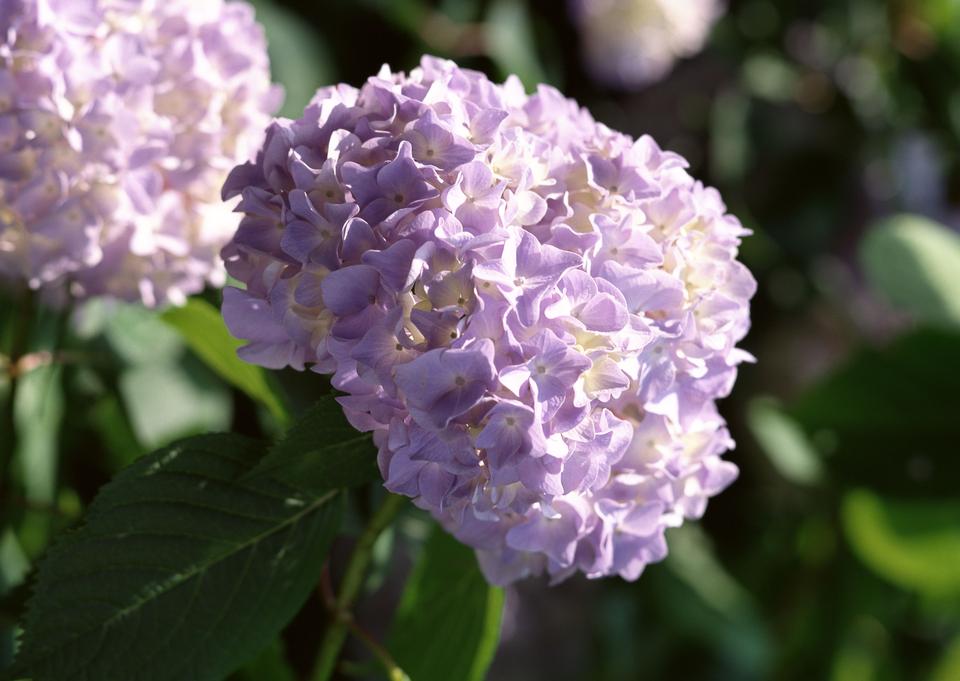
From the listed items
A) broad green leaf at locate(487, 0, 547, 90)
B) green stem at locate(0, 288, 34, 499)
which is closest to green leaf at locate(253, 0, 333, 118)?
broad green leaf at locate(487, 0, 547, 90)

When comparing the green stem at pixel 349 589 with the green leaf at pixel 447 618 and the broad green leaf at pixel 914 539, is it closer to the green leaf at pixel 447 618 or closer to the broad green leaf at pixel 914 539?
the green leaf at pixel 447 618

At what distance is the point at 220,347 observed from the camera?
2.18 feet

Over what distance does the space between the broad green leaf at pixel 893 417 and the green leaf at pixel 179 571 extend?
0.80 m

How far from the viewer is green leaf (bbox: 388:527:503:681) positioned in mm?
634

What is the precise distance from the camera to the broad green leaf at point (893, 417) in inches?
46.3

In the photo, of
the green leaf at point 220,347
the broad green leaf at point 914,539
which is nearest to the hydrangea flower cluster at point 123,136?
the green leaf at point 220,347

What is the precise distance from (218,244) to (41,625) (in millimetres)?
252

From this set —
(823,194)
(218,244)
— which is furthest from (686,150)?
(218,244)

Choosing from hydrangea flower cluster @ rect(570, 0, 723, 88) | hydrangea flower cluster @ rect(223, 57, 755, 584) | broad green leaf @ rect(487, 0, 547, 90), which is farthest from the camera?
hydrangea flower cluster @ rect(570, 0, 723, 88)

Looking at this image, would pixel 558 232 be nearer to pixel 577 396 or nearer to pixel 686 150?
pixel 577 396

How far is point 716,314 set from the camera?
0.52 m

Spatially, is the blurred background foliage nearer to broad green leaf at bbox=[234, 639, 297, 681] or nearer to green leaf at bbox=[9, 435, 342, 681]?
broad green leaf at bbox=[234, 639, 297, 681]

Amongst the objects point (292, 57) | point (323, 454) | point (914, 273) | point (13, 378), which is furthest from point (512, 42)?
point (323, 454)

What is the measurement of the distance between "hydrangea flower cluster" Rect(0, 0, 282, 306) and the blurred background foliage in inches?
5.9
